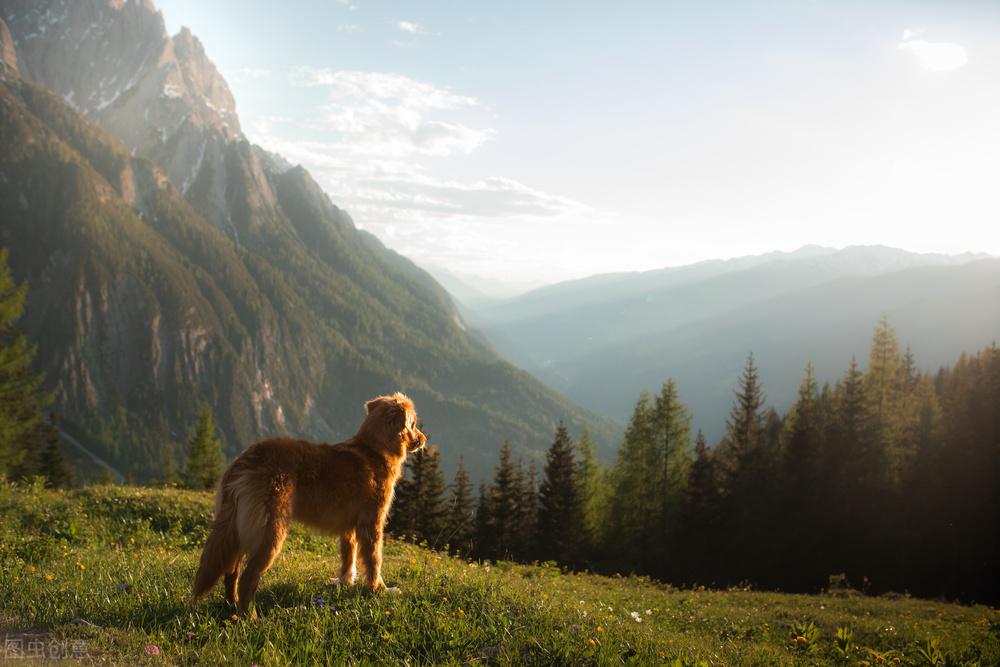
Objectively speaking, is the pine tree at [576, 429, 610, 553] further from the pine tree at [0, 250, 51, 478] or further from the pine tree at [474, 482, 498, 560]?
the pine tree at [0, 250, 51, 478]

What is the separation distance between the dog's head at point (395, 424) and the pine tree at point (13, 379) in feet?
102

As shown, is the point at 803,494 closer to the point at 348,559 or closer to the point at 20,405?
the point at 348,559

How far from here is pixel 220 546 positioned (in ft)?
19.6

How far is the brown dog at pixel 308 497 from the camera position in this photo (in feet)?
19.8

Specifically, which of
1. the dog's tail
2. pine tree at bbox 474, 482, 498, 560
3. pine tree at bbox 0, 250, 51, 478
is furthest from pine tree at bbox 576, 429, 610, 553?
the dog's tail

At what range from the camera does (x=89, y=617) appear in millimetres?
5902

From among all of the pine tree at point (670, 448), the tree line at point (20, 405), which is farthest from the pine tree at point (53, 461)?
the pine tree at point (670, 448)

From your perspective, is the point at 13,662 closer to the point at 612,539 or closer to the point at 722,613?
the point at 722,613

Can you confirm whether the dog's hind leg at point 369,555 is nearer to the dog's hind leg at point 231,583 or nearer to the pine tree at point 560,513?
the dog's hind leg at point 231,583

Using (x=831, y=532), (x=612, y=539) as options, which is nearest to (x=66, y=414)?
(x=612, y=539)

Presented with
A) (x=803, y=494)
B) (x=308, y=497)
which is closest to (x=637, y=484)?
(x=803, y=494)

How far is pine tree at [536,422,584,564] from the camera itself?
135ft

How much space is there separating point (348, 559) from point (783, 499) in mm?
38910

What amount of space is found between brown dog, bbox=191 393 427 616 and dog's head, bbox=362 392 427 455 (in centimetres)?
1
